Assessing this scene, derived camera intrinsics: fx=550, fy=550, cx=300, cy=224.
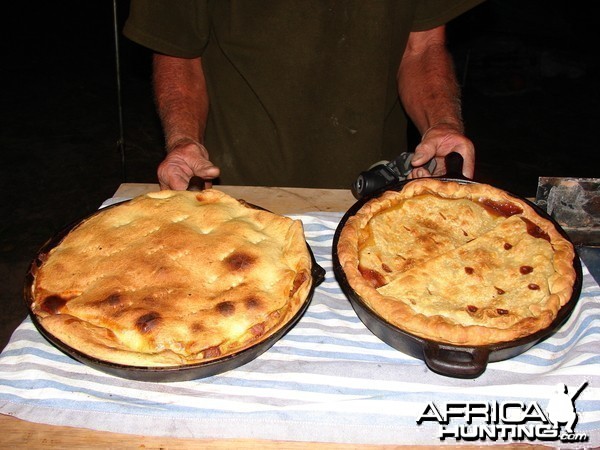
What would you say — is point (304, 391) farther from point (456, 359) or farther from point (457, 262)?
point (457, 262)

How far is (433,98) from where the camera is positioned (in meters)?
2.97

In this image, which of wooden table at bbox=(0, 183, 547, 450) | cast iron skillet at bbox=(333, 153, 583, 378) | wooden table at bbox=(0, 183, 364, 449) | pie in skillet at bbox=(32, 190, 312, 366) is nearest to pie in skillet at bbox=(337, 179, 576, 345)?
cast iron skillet at bbox=(333, 153, 583, 378)

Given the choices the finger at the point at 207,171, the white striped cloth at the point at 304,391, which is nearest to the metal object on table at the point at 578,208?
the white striped cloth at the point at 304,391

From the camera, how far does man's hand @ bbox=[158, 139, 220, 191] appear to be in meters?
2.42

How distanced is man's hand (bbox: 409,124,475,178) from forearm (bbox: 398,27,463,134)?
24 cm

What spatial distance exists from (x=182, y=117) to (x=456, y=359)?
1.88 meters

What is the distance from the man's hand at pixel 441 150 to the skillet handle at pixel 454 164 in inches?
4.2

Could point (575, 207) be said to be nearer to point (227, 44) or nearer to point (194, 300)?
point (194, 300)

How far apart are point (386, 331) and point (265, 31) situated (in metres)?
1.72

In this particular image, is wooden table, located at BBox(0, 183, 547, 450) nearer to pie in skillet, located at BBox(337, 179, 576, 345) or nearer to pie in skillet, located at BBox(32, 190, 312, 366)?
pie in skillet, located at BBox(32, 190, 312, 366)

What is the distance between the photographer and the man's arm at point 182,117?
2.43 m

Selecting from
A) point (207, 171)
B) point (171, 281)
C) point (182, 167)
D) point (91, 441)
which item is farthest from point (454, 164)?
point (91, 441)

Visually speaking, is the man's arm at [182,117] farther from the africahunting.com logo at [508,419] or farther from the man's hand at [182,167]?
the africahunting.com logo at [508,419]

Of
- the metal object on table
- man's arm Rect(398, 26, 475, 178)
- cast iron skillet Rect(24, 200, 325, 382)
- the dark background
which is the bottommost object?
the dark background
